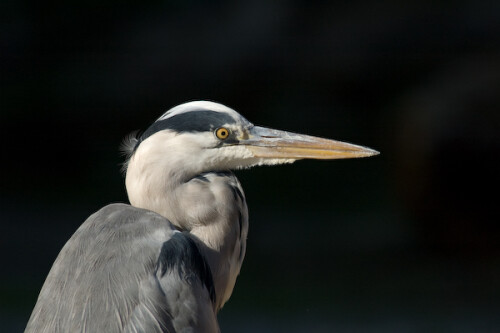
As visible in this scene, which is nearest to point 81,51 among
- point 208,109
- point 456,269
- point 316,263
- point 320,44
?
point 320,44

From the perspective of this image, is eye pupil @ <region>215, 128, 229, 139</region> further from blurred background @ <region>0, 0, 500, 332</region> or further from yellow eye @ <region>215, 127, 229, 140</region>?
blurred background @ <region>0, 0, 500, 332</region>

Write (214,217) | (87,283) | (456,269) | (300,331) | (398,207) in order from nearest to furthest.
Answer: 1. (87,283)
2. (214,217)
3. (300,331)
4. (456,269)
5. (398,207)

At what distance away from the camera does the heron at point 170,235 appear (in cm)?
168

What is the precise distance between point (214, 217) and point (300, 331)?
1.80 m

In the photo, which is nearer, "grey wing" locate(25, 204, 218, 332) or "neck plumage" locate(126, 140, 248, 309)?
"grey wing" locate(25, 204, 218, 332)

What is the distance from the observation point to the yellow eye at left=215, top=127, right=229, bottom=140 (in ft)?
6.15

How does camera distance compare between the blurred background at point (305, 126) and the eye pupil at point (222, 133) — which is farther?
the blurred background at point (305, 126)

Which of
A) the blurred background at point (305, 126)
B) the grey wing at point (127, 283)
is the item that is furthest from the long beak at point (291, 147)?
the blurred background at point (305, 126)

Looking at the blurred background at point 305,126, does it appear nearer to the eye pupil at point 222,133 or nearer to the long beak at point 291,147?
the long beak at point 291,147

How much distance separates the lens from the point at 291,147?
6.46 feet

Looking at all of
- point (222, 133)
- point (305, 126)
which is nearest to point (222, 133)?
point (222, 133)

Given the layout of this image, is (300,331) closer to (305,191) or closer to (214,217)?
(305,191)

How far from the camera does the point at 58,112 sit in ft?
14.4

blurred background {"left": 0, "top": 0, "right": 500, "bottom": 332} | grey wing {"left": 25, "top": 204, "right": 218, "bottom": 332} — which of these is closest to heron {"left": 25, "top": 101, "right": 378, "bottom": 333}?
grey wing {"left": 25, "top": 204, "right": 218, "bottom": 332}
